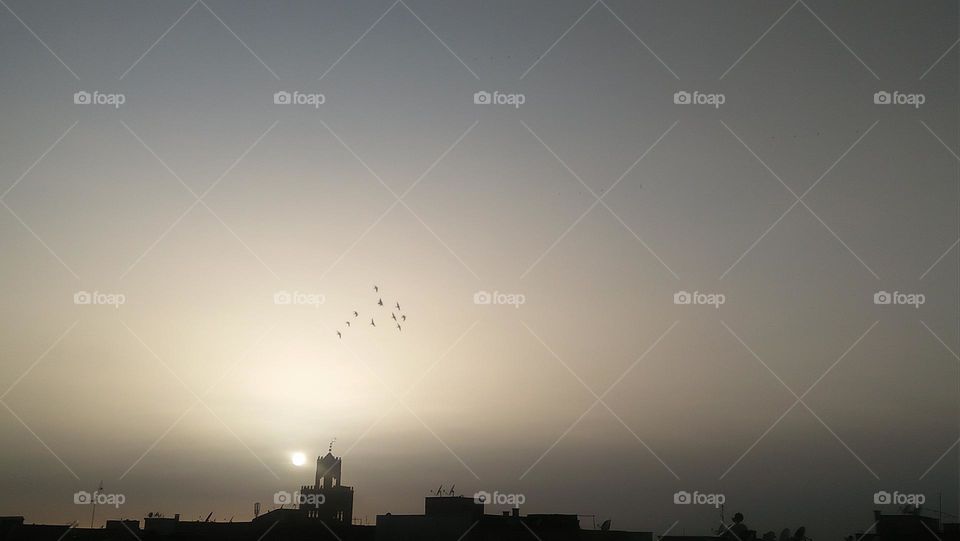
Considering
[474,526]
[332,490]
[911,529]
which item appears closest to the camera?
[911,529]

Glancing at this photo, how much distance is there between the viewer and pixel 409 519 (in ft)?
169

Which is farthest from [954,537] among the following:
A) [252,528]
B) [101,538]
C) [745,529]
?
[101,538]

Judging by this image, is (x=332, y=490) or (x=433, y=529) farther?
(x=332, y=490)

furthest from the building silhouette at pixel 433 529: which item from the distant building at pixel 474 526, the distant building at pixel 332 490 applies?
the distant building at pixel 332 490

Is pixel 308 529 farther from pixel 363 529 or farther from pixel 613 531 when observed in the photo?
pixel 613 531

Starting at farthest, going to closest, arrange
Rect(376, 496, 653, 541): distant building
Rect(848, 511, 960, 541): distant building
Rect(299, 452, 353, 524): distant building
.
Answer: Rect(299, 452, 353, 524): distant building < Rect(376, 496, 653, 541): distant building < Rect(848, 511, 960, 541): distant building

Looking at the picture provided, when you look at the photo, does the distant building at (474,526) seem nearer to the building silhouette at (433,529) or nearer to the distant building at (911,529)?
the building silhouette at (433,529)

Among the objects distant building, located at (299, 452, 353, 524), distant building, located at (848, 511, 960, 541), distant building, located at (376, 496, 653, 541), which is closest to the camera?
distant building, located at (848, 511, 960, 541)
